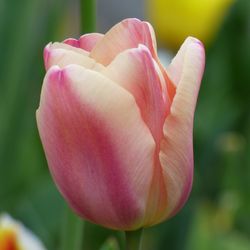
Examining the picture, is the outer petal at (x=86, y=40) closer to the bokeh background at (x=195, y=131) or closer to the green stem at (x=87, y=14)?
the green stem at (x=87, y=14)

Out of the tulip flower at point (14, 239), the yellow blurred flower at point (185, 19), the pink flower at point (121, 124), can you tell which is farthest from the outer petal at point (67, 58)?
the yellow blurred flower at point (185, 19)

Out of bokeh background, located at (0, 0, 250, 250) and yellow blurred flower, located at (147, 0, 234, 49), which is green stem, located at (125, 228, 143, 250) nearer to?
bokeh background, located at (0, 0, 250, 250)

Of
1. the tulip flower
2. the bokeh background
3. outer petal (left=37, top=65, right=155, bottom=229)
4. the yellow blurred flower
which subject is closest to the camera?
outer petal (left=37, top=65, right=155, bottom=229)

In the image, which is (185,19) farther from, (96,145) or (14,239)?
(96,145)

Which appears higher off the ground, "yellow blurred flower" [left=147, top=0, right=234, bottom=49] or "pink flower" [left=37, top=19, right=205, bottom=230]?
"pink flower" [left=37, top=19, right=205, bottom=230]

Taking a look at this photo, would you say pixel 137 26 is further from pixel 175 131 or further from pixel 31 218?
pixel 31 218

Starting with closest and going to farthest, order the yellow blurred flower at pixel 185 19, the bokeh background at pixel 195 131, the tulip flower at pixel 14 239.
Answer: the tulip flower at pixel 14 239 < the bokeh background at pixel 195 131 < the yellow blurred flower at pixel 185 19

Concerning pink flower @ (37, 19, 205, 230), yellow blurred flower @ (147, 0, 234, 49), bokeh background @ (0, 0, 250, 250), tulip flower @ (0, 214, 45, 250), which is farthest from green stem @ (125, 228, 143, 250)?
yellow blurred flower @ (147, 0, 234, 49)

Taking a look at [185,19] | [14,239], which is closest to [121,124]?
[14,239]
